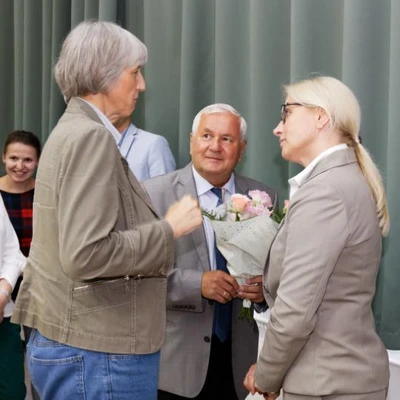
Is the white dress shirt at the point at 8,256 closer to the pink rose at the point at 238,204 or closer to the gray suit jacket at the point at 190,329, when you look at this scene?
the gray suit jacket at the point at 190,329

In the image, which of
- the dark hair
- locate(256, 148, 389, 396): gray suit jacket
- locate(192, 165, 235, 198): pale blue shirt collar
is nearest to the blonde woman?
locate(256, 148, 389, 396): gray suit jacket

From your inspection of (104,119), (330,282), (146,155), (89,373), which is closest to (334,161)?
(330,282)

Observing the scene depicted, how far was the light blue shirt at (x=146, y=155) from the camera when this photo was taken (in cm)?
267

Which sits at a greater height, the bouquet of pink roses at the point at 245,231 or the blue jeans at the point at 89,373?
the bouquet of pink roses at the point at 245,231

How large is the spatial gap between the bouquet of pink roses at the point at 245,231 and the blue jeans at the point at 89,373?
52 centimetres

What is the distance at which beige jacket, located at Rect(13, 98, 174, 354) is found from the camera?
1293mm

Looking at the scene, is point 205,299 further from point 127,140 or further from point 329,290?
point 127,140

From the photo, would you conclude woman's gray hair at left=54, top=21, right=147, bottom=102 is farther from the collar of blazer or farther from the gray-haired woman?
the collar of blazer

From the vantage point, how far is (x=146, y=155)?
269 centimetres

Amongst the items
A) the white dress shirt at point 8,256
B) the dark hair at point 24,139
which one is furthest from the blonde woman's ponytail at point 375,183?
the dark hair at point 24,139

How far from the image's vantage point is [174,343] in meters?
2.12

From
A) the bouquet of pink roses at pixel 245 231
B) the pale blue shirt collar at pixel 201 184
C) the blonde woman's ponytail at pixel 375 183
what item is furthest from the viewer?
the pale blue shirt collar at pixel 201 184

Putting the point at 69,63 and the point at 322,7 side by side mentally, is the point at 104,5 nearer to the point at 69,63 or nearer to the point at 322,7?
the point at 322,7

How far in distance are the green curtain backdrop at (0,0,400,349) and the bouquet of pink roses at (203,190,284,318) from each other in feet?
1.44
